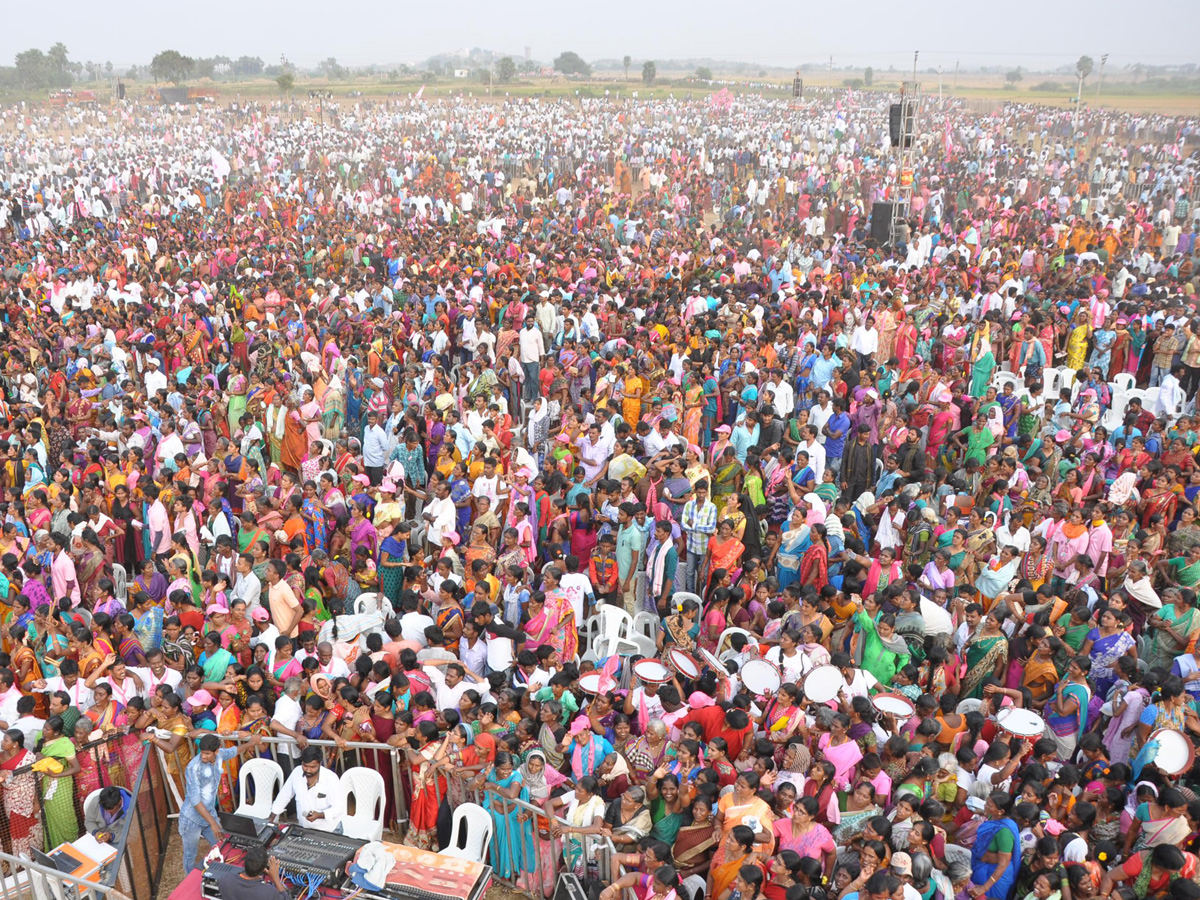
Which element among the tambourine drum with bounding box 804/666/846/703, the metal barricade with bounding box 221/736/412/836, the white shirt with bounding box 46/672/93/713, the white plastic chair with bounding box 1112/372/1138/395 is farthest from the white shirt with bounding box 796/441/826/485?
the white shirt with bounding box 46/672/93/713

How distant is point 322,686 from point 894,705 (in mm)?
3137

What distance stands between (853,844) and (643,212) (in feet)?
61.5

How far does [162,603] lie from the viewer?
6.57 meters

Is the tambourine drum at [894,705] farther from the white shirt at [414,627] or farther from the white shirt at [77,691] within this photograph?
the white shirt at [77,691]

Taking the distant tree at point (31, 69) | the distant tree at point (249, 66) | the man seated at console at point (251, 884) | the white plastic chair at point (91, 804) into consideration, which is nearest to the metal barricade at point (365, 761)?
the white plastic chair at point (91, 804)

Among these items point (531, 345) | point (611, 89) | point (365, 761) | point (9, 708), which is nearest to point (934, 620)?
point (365, 761)

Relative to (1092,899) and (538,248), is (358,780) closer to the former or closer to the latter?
(1092,899)

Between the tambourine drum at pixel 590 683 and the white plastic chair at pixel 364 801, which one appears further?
the tambourine drum at pixel 590 683

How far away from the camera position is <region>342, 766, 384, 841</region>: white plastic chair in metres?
5.00

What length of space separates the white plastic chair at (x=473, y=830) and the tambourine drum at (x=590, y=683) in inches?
31.9

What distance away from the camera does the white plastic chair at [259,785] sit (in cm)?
510

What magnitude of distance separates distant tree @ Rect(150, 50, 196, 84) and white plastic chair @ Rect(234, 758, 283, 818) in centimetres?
6266

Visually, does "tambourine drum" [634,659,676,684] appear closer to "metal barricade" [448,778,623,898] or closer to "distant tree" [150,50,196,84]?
"metal barricade" [448,778,623,898]

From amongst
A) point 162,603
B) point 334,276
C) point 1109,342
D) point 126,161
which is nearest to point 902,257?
point 1109,342
